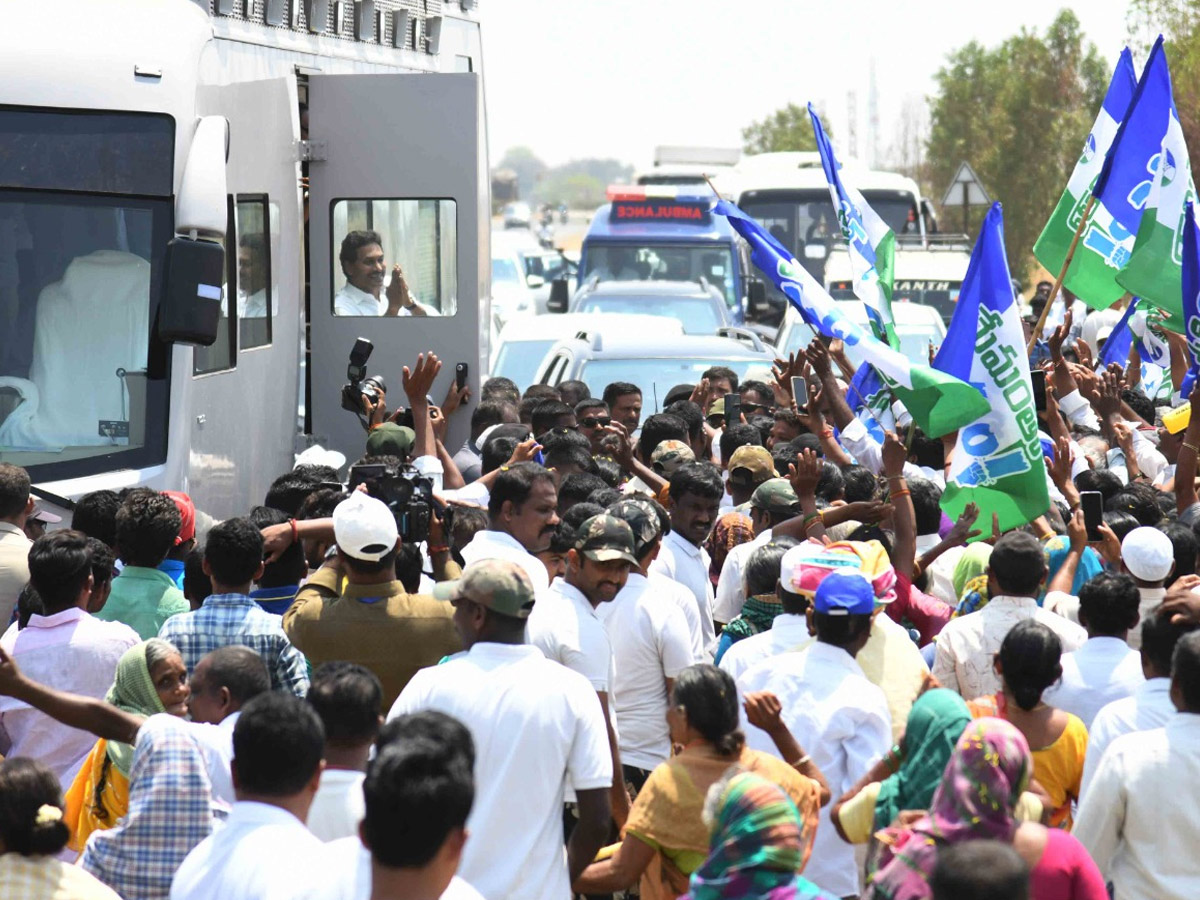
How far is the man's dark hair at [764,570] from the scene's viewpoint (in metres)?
5.70

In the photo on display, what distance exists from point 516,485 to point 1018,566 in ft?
5.42

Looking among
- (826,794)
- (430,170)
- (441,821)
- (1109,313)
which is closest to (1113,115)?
(430,170)

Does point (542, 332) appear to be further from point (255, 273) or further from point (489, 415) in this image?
point (255, 273)

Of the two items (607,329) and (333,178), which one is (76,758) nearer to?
(333,178)

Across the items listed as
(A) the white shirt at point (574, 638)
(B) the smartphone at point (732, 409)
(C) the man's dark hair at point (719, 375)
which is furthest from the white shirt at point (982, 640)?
(C) the man's dark hair at point (719, 375)

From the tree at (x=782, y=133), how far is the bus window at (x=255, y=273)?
38.3 metres

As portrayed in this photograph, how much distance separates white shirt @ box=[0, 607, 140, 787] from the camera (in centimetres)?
500

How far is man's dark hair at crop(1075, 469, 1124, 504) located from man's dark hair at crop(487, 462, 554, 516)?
2607mm

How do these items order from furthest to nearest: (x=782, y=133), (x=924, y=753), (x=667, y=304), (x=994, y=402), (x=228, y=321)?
(x=782, y=133)
(x=667, y=304)
(x=228, y=321)
(x=994, y=402)
(x=924, y=753)

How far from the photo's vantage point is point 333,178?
976cm

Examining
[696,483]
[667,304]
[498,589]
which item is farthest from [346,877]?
[667,304]

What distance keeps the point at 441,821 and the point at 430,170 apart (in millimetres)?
7008

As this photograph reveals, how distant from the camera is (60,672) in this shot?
5031 mm

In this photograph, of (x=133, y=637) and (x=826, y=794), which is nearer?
(x=826, y=794)
